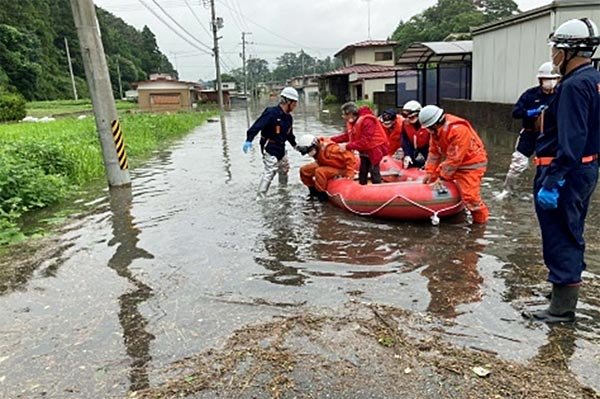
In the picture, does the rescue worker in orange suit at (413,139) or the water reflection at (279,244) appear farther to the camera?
the rescue worker in orange suit at (413,139)

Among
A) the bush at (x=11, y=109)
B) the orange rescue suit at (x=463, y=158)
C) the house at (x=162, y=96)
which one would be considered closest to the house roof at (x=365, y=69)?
the house at (x=162, y=96)

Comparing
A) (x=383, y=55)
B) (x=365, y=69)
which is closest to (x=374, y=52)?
(x=383, y=55)

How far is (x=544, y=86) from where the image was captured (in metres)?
6.60

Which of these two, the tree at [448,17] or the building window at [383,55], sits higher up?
the tree at [448,17]

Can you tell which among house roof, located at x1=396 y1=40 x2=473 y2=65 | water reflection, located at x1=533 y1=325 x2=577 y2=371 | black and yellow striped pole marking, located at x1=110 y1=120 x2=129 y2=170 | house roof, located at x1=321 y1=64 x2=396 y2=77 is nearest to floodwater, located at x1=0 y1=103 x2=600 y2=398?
water reflection, located at x1=533 y1=325 x2=577 y2=371

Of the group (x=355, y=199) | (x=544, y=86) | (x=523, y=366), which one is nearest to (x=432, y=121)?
(x=355, y=199)

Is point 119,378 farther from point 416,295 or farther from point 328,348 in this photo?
point 416,295

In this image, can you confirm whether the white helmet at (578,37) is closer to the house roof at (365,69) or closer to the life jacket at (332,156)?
the life jacket at (332,156)

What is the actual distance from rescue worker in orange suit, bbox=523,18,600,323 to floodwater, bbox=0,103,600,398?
440mm

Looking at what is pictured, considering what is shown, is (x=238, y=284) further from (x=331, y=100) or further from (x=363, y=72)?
(x=331, y=100)

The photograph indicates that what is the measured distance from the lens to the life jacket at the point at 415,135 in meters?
8.14

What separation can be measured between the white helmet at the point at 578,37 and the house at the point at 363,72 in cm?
3577

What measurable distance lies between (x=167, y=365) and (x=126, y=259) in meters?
2.58

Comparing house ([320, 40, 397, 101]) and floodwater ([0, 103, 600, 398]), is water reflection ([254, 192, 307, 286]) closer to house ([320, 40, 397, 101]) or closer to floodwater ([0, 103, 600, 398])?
floodwater ([0, 103, 600, 398])
